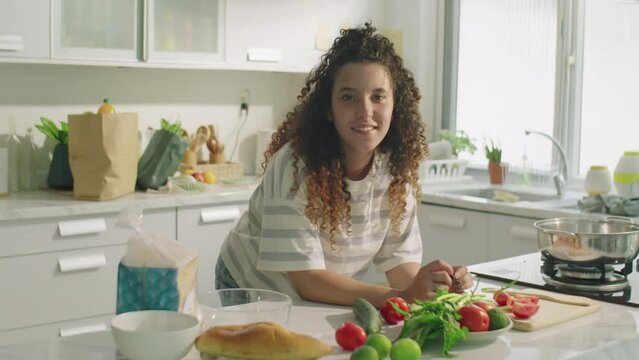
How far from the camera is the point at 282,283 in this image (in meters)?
2.20

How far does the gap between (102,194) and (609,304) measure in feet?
6.91

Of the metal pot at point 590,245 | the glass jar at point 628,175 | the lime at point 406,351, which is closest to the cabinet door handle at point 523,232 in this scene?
the glass jar at point 628,175

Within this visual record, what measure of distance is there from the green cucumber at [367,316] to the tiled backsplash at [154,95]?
2.44m

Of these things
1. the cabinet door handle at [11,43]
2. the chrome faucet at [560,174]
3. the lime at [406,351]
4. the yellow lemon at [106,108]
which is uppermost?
the cabinet door handle at [11,43]

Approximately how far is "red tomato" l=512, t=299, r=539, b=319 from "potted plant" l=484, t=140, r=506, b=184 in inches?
102

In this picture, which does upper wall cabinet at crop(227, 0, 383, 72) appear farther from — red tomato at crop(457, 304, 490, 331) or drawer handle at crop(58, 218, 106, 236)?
red tomato at crop(457, 304, 490, 331)

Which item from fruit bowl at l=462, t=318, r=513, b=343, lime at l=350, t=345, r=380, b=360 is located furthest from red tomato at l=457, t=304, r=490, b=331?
lime at l=350, t=345, r=380, b=360

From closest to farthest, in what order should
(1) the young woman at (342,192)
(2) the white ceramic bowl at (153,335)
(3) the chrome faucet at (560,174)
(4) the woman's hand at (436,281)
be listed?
(2) the white ceramic bowl at (153,335), (4) the woman's hand at (436,281), (1) the young woman at (342,192), (3) the chrome faucet at (560,174)

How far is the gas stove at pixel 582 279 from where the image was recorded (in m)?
2.14

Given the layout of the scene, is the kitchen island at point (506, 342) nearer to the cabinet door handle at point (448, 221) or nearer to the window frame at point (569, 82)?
the cabinet door handle at point (448, 221)

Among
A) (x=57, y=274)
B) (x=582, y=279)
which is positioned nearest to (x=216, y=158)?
(x=57, y=274)

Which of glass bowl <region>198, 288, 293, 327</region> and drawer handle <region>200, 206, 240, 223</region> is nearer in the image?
glass bowl <region>198, 288, 293, 327</region>

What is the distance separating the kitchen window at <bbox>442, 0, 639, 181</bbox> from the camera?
13.6 feet

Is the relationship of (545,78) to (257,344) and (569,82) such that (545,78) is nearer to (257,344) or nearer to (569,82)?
(569,82)
